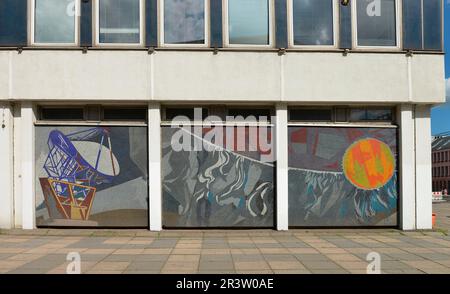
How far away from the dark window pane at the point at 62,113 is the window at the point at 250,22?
483cm

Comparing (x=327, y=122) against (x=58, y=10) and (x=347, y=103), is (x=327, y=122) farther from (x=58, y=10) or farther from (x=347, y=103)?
(x=58, y=10)

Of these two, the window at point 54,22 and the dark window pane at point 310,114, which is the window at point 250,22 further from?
the window at point 54,22

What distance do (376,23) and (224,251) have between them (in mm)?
8016

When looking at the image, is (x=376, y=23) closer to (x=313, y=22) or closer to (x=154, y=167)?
(x=313, y=22)

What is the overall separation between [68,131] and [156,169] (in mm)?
2731

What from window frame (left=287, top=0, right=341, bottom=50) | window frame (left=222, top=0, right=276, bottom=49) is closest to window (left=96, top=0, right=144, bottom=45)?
window frame (left=222, top=0, right=276, bottom=49)

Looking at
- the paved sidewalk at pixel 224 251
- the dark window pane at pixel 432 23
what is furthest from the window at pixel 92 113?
the dark window pane at pixel 432 23

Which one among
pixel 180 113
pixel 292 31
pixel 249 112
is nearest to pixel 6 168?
pixel 180 113

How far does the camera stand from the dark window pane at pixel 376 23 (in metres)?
13.0

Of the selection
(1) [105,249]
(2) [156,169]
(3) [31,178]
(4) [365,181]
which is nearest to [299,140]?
(4) [365,181]

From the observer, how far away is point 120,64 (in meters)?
12.4

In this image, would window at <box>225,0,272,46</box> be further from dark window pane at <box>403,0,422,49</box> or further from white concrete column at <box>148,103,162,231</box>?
dark window pane at <box>403,0,422,49</box>
